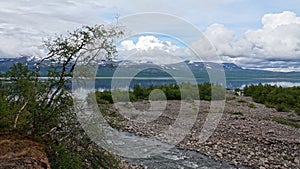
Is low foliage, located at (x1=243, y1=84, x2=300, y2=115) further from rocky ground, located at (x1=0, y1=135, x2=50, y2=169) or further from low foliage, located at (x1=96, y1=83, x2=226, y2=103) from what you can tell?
rocky ground, located at (x1=0, y1=135, x2=50, y2=169)

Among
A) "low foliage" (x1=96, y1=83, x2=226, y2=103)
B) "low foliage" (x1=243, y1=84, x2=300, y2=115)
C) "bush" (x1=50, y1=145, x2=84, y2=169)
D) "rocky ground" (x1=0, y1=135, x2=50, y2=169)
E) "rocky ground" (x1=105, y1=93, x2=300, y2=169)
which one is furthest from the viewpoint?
"low foliage" (x1=96, y1=83, x2=226, y2=103)

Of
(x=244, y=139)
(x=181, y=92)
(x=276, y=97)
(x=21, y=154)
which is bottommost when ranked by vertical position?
(x=244, y=139)

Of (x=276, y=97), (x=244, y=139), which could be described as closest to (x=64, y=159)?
(x=244, y=139)

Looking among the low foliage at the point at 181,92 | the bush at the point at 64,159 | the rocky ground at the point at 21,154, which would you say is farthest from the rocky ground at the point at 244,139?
the rocky ground at the point at 21,154

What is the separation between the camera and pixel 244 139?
1377 cm

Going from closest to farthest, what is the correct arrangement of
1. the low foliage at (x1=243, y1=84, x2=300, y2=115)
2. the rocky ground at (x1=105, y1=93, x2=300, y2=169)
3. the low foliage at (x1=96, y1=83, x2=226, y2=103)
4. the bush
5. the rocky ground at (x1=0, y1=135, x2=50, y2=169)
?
the rocky ground at (x1=0, y1=135, x2=50, y2=169) < the bush < the rocky ground at (x1=105, y1=93, x2=300, y2=169) < the low foliage at (x1=243, y1=84, x2=300, y2=115) < the low foliage at (x1=96, y1=83, x2=226, y2=103)

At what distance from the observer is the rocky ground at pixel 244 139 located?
11227 millimetres

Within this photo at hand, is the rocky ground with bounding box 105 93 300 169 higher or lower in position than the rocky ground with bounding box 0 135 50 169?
lower

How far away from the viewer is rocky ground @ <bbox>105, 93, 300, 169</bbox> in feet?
36.8

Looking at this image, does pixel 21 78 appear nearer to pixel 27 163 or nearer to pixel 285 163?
pixel 27 163

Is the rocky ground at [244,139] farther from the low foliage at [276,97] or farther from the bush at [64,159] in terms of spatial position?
the bush at [64,159]

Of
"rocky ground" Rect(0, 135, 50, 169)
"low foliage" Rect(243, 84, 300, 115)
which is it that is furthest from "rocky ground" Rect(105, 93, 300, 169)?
"rocky ground" Rect(0, 135, 50, 169)

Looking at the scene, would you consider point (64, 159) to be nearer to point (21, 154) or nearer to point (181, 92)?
point (21, 154)

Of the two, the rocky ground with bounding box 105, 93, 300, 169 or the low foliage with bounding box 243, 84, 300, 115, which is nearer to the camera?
the rocky ground with bounding box 105, 93, 300, 169
